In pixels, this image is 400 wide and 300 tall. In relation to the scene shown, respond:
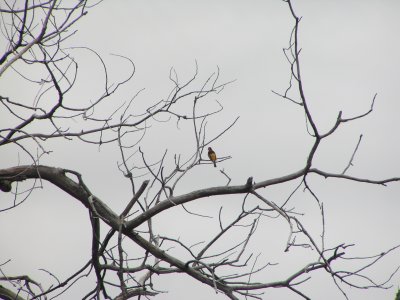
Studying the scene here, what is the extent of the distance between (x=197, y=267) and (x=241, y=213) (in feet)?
2.00

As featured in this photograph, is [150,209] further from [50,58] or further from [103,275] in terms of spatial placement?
[50,58]

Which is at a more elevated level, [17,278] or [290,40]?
[290,40]

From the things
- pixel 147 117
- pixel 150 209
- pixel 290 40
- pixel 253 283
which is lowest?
pixel 253 283

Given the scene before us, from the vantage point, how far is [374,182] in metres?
4.45

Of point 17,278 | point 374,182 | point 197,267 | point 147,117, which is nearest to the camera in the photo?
point 374,182

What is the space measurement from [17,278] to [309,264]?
3.78 metres

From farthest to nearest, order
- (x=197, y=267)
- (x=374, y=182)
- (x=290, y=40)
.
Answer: (x=197, y=267) < (x=374, y=182) < (x=290, y=40)

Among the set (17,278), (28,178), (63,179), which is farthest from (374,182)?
(17,278)

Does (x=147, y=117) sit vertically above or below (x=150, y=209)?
above

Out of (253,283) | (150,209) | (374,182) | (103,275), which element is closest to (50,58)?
(150,209)

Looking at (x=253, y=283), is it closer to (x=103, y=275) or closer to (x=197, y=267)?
(x=197, y=267)

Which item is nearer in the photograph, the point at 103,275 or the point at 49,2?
the point at 49,2

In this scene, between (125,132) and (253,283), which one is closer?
(253,283)

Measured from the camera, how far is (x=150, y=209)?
5516mm
